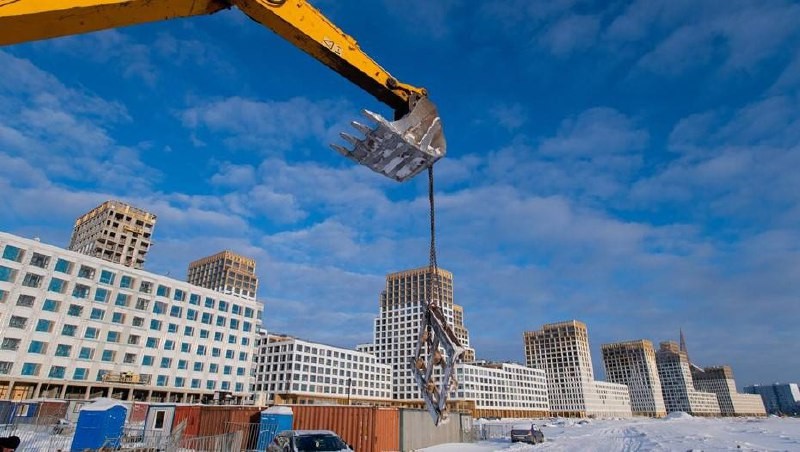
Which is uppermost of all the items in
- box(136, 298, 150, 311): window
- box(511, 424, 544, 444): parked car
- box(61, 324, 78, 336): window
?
box(136, 298, 150, 311): window

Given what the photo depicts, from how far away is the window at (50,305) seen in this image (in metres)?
59.4

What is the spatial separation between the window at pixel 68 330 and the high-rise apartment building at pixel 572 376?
6832 inches

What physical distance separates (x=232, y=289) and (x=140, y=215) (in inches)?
1874

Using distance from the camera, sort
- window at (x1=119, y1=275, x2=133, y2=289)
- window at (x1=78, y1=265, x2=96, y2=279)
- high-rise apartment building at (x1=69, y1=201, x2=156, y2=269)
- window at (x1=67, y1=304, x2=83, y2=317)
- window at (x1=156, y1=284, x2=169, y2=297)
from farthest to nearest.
→ high-rise apartment building at (x1=69, y1=201, x2=156, y2=269) → window at (x1=156, y1=284, x2=169, y2=297) → window at (x1=119, y1=275, x2=133, y2=289) → window at (x1=78, y1=265, x2=96, y2=279) → window at (x1=67, y1=304, x2=83, y2=317)

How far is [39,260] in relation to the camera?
60.2 meters

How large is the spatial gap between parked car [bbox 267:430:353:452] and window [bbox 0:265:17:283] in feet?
198

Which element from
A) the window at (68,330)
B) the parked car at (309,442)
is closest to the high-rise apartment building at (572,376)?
the window at (68,330)

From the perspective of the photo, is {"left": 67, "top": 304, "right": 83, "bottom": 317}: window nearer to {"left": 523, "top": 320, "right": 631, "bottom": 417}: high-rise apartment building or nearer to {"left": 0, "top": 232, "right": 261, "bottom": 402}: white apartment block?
{"left": 0, "top": 232, "right": 261, "bottom": 402}: white apartment block

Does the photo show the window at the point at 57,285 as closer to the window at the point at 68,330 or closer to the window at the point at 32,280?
the window at the point at 32,280

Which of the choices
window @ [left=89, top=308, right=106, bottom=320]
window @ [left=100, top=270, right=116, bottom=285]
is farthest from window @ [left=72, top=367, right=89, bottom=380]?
window @ [left=100, top=270, right=116, bottom=285]

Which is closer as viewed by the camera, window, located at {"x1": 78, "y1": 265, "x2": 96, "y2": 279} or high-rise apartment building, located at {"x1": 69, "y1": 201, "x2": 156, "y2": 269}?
window, located at {"x1": 78, "y1": 265, "x2": 96, "y2": 279}

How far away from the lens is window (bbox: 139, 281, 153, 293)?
69.4 m

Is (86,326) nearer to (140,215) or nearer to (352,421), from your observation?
(352,421)

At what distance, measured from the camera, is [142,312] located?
68500 millimetres
